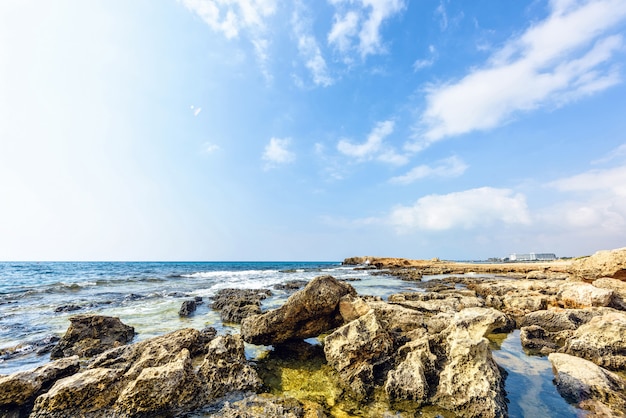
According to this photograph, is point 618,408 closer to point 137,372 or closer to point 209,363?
point 209,363

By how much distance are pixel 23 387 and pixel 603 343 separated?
13275 mm

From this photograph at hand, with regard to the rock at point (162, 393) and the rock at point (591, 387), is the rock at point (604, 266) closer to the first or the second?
the rock at point (591, 387)

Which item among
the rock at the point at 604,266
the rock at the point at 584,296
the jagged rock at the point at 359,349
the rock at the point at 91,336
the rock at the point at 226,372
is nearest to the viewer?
the rock at the point at 226,372

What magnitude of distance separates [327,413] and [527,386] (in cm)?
472

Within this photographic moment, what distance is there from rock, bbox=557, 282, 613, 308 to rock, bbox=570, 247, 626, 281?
219 inches

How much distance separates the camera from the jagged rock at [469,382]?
521cm

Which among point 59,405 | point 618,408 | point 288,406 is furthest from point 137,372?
point 618,408

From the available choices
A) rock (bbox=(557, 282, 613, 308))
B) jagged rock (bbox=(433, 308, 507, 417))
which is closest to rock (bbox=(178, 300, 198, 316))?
jagged rock (bbox=(433, 308, 507, 417))

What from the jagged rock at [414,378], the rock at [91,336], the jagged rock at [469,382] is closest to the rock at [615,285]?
the jagged rock at [469,382]

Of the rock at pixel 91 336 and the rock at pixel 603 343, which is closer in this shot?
the rock at pixel 603 343

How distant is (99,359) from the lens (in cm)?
695

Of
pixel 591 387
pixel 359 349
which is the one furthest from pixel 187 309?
pixel 591 387

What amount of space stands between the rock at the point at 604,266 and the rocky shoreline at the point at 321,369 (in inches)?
322

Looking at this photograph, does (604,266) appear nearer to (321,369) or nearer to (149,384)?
(321,369)
